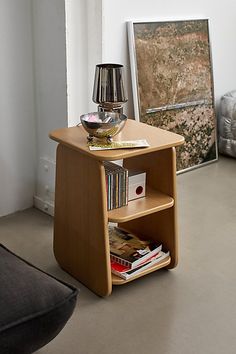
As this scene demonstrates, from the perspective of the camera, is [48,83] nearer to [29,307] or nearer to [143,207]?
[143,207]

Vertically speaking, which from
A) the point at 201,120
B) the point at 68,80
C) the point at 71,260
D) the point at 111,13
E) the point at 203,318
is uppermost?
the point at 111,13

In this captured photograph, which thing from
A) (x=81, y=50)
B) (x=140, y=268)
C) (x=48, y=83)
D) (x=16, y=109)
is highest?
(x=81, y=50)

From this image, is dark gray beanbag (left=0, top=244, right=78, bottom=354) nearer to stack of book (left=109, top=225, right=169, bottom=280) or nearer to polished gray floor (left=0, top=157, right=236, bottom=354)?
polished gray floor (left=0, top=157, right=236, bottom=354)

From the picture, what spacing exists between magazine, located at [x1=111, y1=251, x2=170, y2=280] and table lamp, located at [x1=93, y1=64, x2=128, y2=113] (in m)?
0.66

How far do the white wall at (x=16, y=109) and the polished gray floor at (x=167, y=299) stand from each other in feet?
0.42

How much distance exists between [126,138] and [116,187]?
Answer: 20 centimetres

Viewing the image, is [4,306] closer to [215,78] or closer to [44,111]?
[44,111]

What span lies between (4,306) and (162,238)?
0.97m

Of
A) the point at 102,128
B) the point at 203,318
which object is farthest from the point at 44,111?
the point at 203,318

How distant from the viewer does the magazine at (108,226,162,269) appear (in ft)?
7.38

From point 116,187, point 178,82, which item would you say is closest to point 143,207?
point 116,187

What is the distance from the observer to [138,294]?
7.28ft

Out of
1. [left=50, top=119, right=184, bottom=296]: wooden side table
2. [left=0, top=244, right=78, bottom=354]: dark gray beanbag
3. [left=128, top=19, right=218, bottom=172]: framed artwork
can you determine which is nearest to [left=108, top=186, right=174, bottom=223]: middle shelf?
[left=50, top=119, right=184, bottom=296]: wooden side table

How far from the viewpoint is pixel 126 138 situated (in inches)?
86.4
